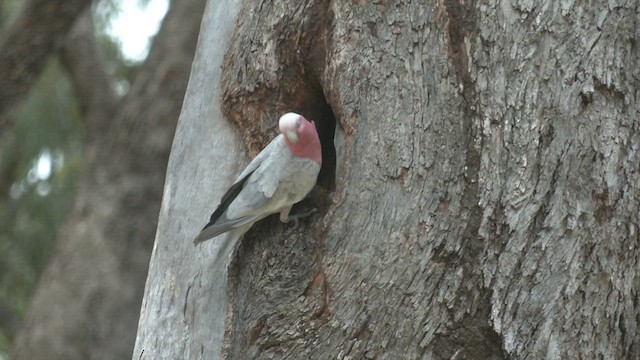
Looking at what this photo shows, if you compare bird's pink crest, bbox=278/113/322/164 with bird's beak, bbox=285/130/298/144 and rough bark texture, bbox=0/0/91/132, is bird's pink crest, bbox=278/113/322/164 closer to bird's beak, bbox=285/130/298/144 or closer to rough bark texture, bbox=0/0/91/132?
bird's beak, bbox=285/130/298/144

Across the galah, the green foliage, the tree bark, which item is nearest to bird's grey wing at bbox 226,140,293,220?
the galah

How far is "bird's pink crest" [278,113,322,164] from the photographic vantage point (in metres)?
2.34

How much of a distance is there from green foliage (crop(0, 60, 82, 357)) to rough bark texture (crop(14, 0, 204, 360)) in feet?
4.85

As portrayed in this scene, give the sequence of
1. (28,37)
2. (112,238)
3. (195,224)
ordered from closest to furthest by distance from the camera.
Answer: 1. (195,224)
2. (28,37)
3. (112,238)

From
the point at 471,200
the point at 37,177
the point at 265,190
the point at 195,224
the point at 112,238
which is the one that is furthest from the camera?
the point at 37,177

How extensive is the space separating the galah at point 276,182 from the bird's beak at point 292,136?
11 millimetres

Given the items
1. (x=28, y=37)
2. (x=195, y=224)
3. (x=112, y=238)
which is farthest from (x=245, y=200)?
(x=112, y=238)

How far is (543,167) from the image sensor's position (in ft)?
7.49

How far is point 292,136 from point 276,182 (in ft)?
0.46

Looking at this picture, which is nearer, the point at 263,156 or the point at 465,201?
the point at 465,201

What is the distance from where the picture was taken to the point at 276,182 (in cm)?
240

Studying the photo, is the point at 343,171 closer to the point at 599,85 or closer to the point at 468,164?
the point at 468,164

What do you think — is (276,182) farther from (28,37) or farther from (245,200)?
(28,37)

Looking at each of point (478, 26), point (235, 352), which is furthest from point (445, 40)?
point (235, 352)
